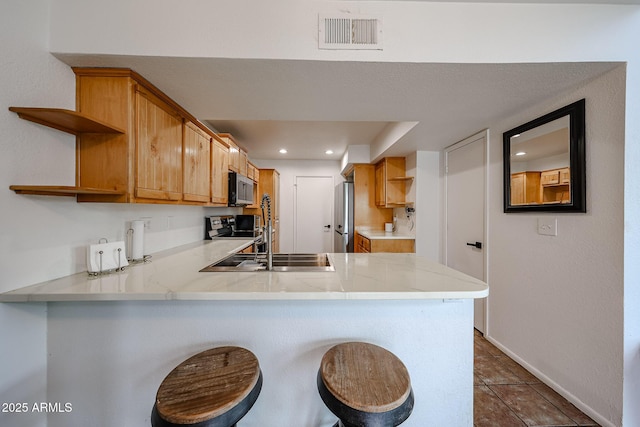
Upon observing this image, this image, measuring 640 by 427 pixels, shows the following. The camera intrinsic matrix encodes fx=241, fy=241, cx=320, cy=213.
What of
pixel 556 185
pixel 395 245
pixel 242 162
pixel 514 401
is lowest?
pixel 514 401

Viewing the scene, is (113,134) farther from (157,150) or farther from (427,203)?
(427,203)

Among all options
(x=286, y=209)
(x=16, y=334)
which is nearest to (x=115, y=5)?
(x=16, y=334)

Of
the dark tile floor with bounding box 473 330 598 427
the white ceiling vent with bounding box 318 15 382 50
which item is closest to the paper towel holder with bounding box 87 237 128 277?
the white ceiling vent with bounding box 318 15 382 50

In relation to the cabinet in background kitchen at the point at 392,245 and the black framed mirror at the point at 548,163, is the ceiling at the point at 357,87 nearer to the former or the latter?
the black framed mirror at the point at 548,163

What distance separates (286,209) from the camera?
5.37 m

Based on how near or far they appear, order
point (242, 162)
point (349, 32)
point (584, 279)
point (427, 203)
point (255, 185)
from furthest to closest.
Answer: point (255, 185), point (242, 162), point (427, 203), point (584, 279), point (349, 32)

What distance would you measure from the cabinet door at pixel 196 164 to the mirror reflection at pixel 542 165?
2709mm

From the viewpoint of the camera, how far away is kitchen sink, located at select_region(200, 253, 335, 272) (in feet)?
4.93

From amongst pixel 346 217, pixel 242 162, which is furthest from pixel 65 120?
pixel 346 217

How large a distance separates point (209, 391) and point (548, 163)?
2.41m

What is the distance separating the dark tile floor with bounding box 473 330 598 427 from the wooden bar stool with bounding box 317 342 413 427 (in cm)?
107

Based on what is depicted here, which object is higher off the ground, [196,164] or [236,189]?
[196,164]

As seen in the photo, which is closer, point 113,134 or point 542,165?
point 113,134

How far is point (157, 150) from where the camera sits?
1.59 metres
